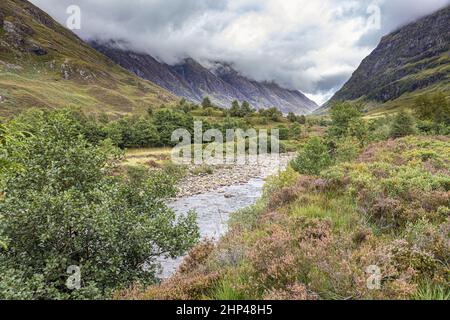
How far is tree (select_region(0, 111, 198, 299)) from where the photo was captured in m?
8.52

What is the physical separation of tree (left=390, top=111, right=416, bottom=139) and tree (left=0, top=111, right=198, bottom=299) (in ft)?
137

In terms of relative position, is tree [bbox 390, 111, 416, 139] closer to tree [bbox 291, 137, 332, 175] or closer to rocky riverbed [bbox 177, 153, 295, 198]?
rocky riverbed [bbox 177, 153, 295, 198]

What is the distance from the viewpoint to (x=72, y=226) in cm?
894

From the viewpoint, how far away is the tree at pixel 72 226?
28.0ft

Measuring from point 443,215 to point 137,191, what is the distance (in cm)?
1038

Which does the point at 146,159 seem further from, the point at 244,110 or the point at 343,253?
the point at 244,110

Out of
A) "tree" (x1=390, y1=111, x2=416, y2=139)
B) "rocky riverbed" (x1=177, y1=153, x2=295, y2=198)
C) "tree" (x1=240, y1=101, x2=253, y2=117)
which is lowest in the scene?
"rocky riverbed" (x1=177, y1=153, x2=295, y2=198)

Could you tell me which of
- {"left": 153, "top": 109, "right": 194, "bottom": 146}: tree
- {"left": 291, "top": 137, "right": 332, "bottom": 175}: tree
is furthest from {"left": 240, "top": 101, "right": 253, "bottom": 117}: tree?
{"left": 291, "top": 137, "right": 332, "bottom": 175}: tree

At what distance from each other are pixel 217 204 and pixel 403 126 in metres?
31.2

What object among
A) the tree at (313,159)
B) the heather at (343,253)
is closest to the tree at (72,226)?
the heather at (343,253)

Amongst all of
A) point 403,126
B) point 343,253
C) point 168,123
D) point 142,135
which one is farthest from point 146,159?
point 343,253

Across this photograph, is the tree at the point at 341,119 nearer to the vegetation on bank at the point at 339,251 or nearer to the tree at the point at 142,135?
the vegetation on bank at the point at 339,251

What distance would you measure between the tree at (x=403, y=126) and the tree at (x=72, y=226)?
1645 inches

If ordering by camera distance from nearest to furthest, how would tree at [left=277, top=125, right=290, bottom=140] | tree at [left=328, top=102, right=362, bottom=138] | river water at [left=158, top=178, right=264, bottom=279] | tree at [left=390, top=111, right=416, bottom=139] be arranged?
1. river water at [left=158, top=178, right=264, bottom=279]
2. tree at [left=390, top=111, right=416, bottom=139]
3. tree at [left=328, top=102, right=362, bottom=138]
4. tree at [left=277, top=125, right=290, bottom=140]
